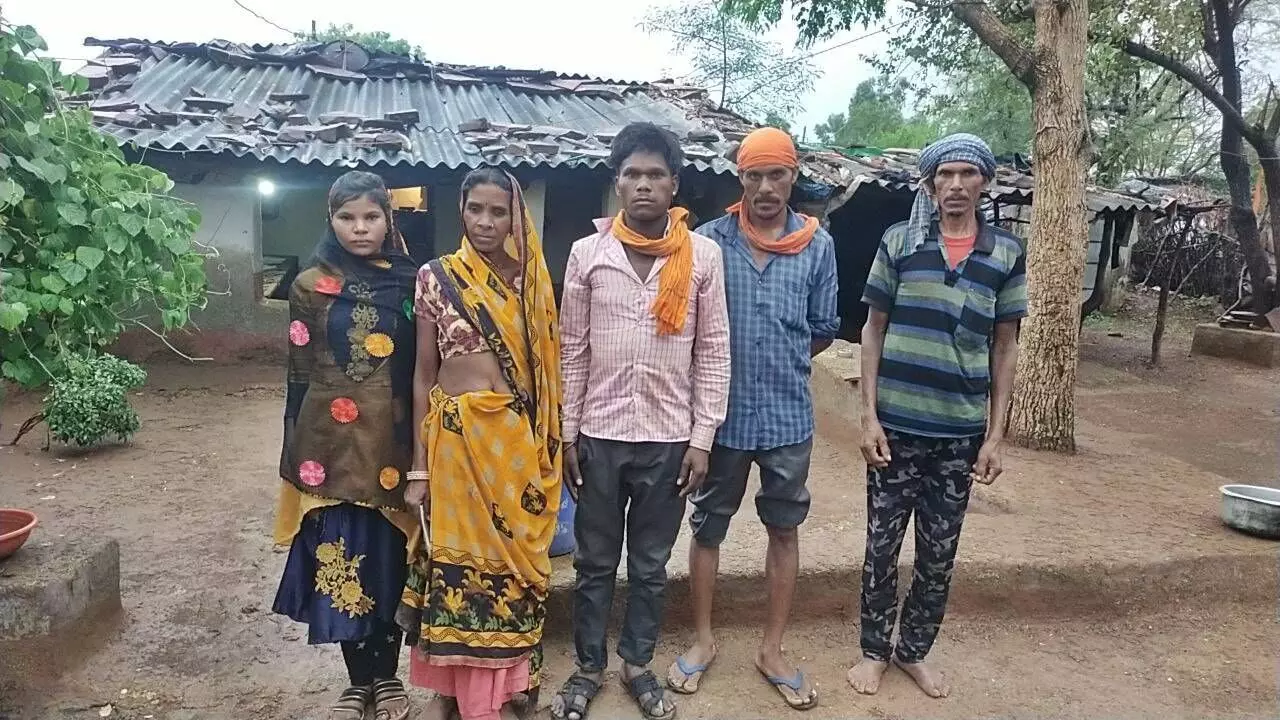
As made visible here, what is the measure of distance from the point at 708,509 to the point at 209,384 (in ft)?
19.0

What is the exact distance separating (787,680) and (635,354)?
3.92ft

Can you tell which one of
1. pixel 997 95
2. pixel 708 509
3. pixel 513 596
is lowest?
pixel 513 596

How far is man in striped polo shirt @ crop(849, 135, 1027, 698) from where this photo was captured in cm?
245

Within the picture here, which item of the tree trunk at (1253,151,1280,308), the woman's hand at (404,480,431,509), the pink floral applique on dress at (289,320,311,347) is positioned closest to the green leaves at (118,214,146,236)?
the pink floral applique on dress at (289,320,311,347)

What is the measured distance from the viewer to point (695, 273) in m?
2.30

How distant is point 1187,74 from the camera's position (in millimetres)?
9805

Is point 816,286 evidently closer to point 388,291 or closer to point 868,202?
point 388,291

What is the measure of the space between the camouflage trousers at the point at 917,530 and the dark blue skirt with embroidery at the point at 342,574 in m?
1.48

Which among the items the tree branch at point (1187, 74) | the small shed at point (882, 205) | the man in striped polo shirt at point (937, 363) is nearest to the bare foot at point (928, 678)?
the man in striped polo shirt at point (937, 363)

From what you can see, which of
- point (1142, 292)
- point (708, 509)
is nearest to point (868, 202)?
point (708, 509)

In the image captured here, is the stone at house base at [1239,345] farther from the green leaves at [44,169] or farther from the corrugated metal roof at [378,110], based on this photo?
the green leaves at [44,169]

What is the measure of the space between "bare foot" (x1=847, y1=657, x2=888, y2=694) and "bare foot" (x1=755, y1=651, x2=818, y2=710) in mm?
134

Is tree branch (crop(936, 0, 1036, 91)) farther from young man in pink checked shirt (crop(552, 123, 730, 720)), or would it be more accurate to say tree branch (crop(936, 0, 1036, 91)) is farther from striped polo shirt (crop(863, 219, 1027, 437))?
young man in pink checked shirt (crop(552, 123, 730, 720))

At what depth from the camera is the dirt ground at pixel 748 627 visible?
2.61 m
